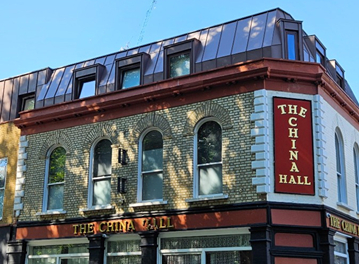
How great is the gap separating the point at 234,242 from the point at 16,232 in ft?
29.5

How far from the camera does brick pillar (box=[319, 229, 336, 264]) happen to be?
15391 millimetres

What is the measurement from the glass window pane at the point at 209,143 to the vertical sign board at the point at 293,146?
6.39 feet

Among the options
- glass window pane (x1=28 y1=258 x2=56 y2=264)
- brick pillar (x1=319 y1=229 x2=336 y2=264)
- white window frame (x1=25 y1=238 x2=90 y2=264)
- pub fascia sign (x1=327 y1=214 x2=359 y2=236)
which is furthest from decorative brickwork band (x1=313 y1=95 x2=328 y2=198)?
glass window pane (x1=28 y1=258 x2=56 y2=264)

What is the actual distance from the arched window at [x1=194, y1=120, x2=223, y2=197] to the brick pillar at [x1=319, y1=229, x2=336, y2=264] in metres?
3.21

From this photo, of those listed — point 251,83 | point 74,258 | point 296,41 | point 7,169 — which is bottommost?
point 74,258

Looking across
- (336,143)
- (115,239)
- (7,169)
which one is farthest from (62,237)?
(336,143)

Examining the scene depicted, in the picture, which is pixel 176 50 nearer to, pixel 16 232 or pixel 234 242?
pixel 234 242

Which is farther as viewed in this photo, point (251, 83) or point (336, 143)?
point (336, 143)

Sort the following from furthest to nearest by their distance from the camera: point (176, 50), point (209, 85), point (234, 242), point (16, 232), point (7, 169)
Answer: point (7, 169) < point (16, 232) < point (176, 50) < point (209, 85) < point (234, 242)

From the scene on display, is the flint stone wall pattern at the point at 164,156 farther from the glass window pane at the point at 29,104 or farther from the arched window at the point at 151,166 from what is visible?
the glass window pane at the point at 29,104

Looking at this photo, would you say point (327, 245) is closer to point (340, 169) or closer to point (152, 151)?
point (340, 169)

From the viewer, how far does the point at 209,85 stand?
17391mm

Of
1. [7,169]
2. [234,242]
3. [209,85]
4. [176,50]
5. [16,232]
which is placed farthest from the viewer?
[7,169]

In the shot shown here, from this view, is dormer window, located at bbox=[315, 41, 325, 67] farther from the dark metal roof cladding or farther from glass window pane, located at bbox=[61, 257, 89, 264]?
glass window pane, located at bbox=[61, 257, 89, 264]
